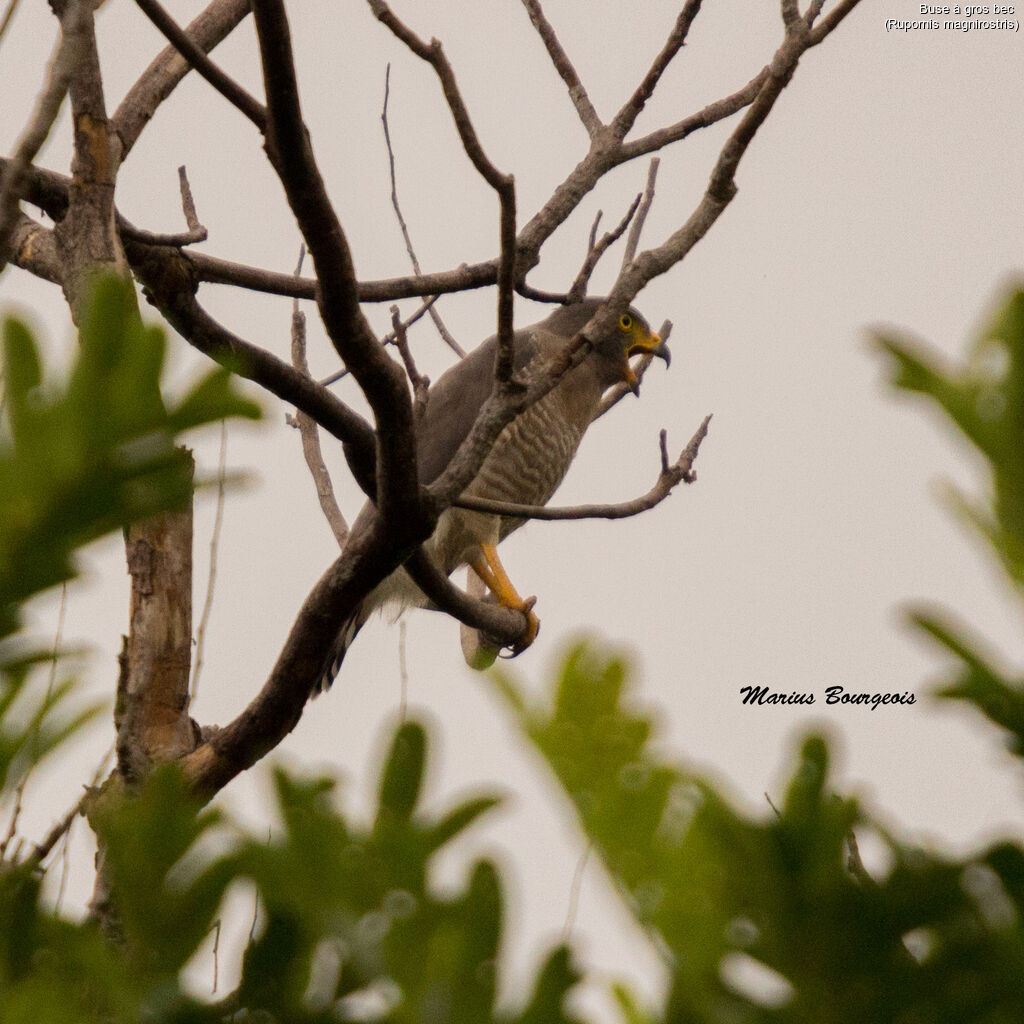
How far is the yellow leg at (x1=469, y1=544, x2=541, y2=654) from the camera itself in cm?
500

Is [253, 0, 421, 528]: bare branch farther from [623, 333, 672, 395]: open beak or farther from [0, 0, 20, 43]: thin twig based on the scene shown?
[623, 333, 672, 395]: open beak

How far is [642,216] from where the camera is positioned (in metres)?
3.36

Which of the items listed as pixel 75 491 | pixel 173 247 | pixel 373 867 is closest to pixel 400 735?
pixel 373 867

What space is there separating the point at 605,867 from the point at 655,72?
2472 millimetres

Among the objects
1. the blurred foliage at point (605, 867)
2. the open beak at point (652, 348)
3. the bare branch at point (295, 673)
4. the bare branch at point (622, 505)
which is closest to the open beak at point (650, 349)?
the open beak at point (652, 348)

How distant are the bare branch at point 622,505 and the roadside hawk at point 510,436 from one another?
5.68 feet

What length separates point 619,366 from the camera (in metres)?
6.45

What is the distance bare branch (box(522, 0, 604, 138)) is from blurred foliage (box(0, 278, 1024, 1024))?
2.74 meters

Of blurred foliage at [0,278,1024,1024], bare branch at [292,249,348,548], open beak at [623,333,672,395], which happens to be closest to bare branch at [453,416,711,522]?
bare branch at [292,249,348,548]

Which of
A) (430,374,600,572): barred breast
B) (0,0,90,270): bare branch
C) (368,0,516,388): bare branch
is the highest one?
(430,374,600,572): barred breast

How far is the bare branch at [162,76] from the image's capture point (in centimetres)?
325

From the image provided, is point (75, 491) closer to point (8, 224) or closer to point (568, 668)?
point (568, 668)

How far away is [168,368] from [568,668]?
250 mm

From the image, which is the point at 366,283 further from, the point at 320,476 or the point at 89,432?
the point at 89,432
